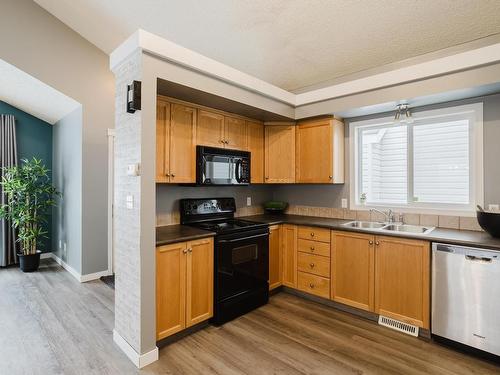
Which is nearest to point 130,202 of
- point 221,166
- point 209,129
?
point 221,166

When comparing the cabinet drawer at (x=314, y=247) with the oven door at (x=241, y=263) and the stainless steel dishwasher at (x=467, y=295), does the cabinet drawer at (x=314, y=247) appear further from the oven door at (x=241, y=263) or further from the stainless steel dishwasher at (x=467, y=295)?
the stainless steel dishwasher at (x=467, y=295)

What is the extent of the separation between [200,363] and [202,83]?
7.50 feet

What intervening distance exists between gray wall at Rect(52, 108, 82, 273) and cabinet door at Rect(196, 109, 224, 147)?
2112mm

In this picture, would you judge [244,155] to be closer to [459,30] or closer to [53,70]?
[459,30]

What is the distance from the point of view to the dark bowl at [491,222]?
235cm

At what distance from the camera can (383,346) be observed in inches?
94.3

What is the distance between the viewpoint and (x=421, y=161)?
3.19 m

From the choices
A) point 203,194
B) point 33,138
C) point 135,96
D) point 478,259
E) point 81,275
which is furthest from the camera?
point 33,138

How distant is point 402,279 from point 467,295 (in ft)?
1.59

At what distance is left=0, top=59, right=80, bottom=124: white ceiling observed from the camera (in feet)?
12.0

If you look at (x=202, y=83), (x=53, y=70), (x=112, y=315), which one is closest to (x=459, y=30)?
(x=202, y=83)

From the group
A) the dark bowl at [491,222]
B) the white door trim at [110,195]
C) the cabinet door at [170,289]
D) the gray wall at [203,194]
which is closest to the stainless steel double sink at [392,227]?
the dark bowl at [491,222]

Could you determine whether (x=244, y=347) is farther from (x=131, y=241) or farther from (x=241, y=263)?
(x=131, y=241)

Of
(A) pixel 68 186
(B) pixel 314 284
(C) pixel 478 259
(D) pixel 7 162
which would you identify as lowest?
(B) pixel 314 284
